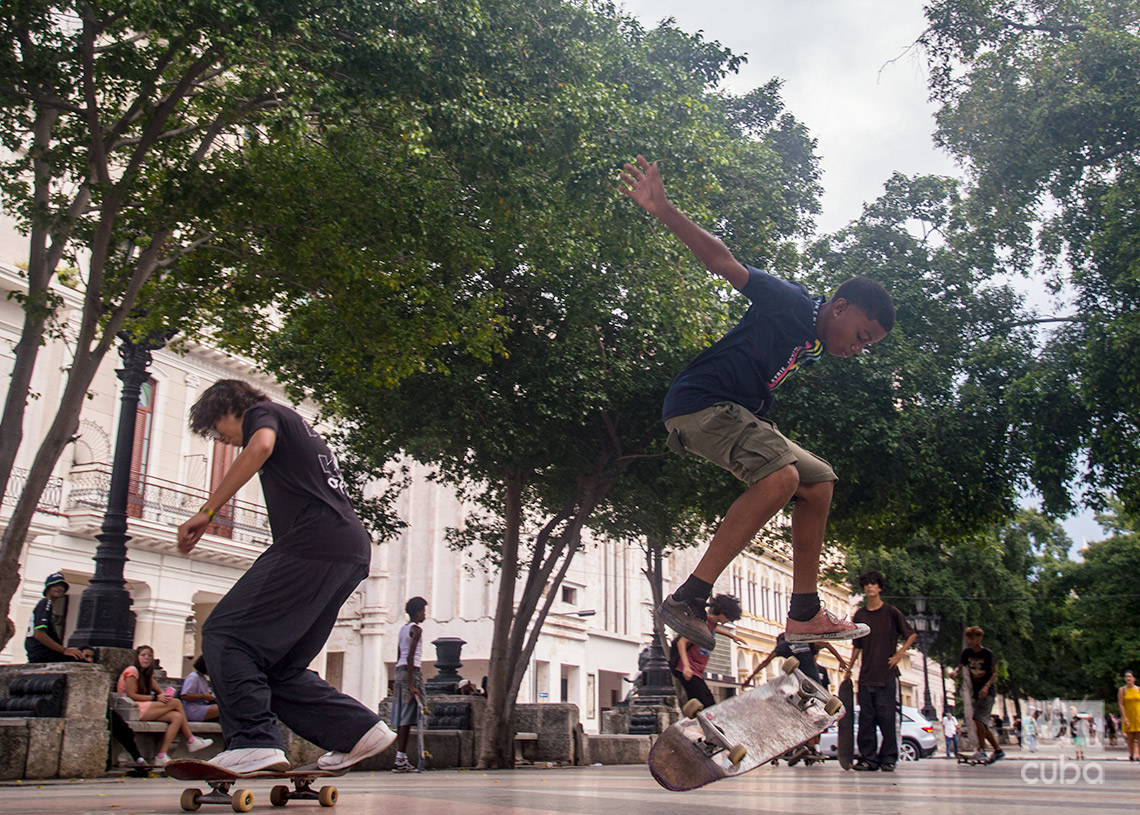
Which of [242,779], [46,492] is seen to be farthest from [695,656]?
[46,492]

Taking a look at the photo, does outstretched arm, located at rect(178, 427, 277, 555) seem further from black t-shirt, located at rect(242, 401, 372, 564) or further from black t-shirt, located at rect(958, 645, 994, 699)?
black t-shirt, located at rect(958, 645, 994, 699)

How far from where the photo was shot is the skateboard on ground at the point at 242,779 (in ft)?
12.2

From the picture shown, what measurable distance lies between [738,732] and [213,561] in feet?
78.9

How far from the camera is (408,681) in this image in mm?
11562

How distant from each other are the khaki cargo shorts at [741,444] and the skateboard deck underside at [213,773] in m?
1.98

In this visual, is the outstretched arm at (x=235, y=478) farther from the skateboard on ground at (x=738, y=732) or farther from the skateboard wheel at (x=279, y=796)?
the skateboard on ground at (x=738, y=732)

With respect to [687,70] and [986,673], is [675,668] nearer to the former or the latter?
[986,673]

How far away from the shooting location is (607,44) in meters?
13.8

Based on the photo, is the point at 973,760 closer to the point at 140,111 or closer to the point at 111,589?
the point at 111,589

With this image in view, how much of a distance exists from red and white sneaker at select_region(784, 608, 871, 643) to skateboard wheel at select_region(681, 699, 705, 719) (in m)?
0.70

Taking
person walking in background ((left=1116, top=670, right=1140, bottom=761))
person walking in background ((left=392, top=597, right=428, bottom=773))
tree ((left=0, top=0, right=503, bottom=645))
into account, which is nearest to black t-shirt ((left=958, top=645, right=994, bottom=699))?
person walking in background ((left=392, top=597, right=428, bottom=773))

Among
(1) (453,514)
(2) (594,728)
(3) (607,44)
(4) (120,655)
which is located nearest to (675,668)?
(4) (120,655)

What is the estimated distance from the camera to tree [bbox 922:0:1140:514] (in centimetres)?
1496

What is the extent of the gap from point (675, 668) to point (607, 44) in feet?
36.9
